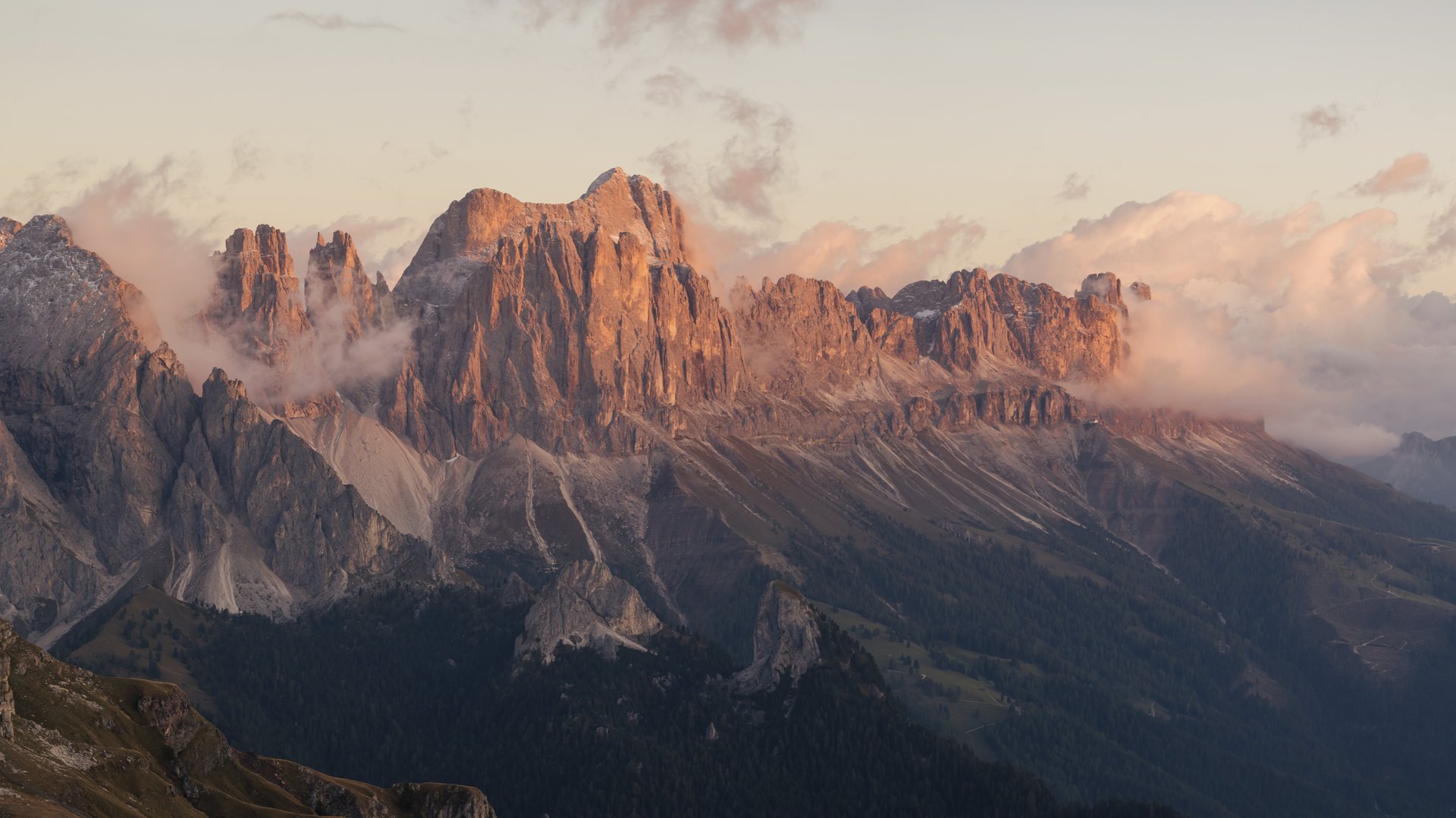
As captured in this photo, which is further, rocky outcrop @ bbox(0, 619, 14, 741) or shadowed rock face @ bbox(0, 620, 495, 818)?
rocky outcrop @ bbox(0, 619, 14, 741)

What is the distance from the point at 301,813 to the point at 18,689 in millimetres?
30410

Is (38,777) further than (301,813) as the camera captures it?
No

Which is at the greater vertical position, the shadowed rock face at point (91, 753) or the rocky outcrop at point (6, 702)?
the rocky outcrop at point (6, 702)

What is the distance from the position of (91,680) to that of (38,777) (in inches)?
1361

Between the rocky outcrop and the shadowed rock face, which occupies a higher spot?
the rocky outcrop

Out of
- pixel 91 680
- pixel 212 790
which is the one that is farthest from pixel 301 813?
pixel 91 680

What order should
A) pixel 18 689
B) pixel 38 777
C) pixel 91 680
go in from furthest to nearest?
pixel 91 680 < pixel 18 689 < pixel 38 777

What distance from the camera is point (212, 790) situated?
630 feet

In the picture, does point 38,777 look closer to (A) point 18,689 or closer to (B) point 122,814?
(B) point 122,814

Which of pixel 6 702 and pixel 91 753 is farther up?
pixel 6 702

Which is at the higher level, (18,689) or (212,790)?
(18,689)

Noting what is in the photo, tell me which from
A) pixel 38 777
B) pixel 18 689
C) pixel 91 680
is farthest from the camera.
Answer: pixel 91 680

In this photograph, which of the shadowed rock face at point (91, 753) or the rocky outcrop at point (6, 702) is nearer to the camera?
the shadowed rock face at point (91, 753)

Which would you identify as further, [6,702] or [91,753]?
[91,753]
